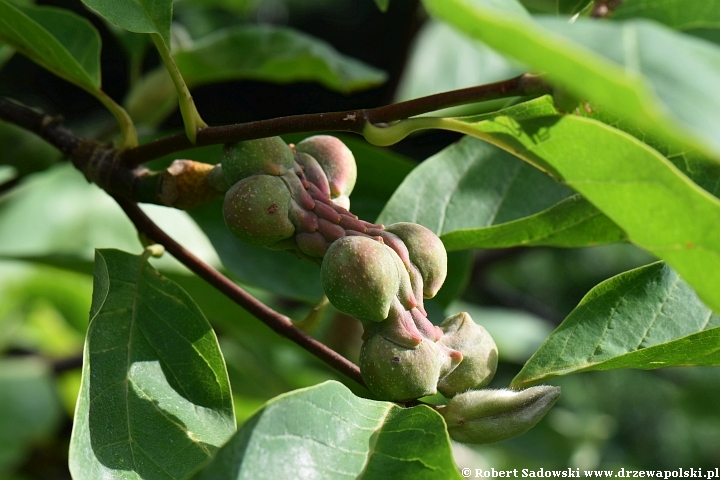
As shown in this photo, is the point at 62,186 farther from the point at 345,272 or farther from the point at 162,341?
the point at 345,272

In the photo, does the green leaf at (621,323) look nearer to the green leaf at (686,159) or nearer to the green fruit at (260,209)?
the green leaf at (686,159)

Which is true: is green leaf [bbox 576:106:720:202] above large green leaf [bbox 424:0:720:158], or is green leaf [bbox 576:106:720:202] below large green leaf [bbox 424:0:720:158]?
below

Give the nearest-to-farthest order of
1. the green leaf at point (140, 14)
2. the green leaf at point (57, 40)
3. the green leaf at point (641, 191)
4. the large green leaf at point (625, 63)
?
the large green leaf at point (625, 63) → the green leaf at point (641, 191) → the green leaf at point (140, 14) → the green leaf at point (57, 40)

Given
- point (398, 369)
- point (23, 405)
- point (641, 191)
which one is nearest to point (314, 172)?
point (398, 369)

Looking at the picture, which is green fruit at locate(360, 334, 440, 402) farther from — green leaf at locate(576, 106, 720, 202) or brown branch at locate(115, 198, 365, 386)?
green leaf at locate(576, 106, 720, 202)

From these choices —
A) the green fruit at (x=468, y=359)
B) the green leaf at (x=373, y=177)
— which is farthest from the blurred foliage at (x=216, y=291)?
the green fruit at (x=468, y=359)

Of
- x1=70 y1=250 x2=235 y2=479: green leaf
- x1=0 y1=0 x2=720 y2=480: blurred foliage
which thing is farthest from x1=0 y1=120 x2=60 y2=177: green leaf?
x1=70 y1=250 x2=235 y2=479: green leaf

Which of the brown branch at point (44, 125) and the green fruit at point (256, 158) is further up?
the green fruit at point (256, 158)

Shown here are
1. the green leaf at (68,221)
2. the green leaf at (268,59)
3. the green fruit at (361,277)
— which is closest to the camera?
the green fruit at (361,277)
